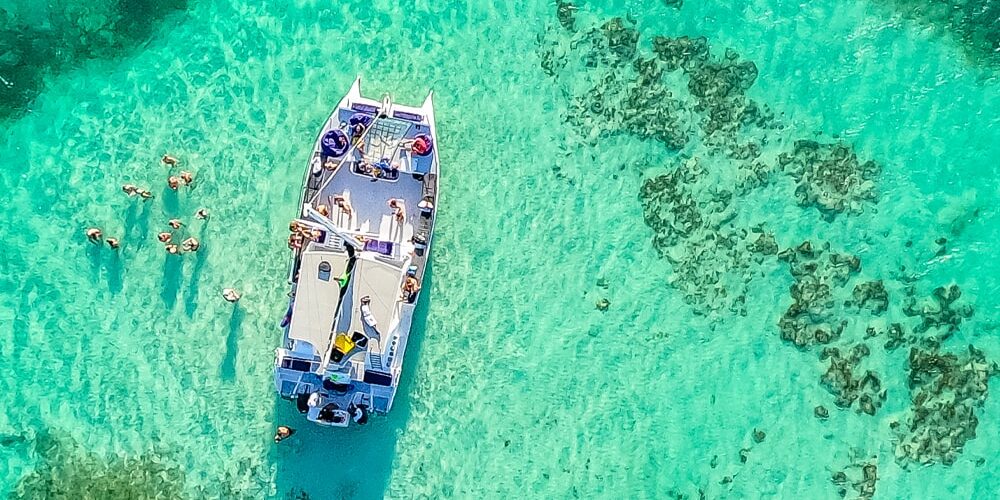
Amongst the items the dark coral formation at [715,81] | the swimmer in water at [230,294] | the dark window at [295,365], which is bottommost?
the dark window at [295,365]

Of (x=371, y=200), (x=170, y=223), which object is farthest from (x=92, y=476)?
(x=371, y=200)

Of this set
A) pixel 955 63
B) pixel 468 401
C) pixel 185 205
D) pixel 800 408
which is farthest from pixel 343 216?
pixel 955 63

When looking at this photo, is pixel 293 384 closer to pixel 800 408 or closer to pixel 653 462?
pixel 653 462

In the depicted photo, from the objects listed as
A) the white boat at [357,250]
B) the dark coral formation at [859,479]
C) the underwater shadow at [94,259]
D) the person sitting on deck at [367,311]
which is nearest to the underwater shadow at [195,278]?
the underwater shadow at [94,259]

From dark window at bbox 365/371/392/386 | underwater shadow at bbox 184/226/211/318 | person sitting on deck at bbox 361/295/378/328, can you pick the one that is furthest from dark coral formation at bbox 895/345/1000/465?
underwater shadow at bbox 184/226/211/318

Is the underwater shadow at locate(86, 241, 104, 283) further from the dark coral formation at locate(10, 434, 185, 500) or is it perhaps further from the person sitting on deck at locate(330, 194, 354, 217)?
the person sitting on deck at locate(330, 194, 354, 217)

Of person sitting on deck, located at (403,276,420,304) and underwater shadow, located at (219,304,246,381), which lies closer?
person sitting on deck, located at (403,276,420,304)

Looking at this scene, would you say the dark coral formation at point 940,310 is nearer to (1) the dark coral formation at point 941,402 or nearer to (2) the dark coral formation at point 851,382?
(1) the dark coral formation at point 941,402
